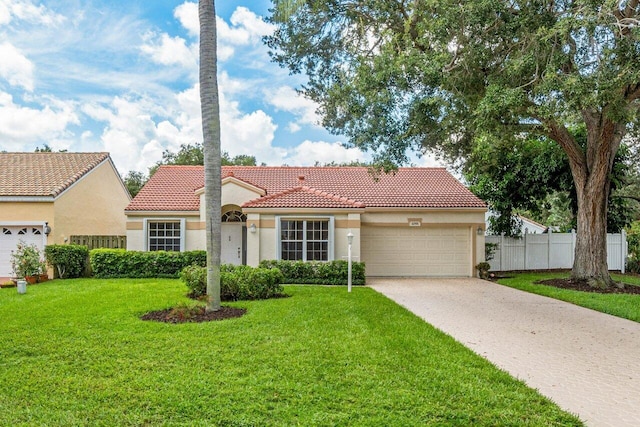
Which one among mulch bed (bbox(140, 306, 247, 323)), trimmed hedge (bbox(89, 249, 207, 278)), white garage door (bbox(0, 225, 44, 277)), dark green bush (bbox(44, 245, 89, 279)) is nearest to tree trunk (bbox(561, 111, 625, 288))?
mulch bed (bbox(140, 306, 247, 323))

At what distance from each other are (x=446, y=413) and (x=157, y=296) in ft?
29.0

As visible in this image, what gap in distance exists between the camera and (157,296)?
11023 millimetres

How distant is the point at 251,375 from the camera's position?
5227 mm

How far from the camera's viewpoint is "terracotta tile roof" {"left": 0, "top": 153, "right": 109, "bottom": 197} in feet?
54.2

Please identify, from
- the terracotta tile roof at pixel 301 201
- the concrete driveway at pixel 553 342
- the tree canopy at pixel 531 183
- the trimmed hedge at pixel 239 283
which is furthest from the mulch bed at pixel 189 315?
the tree canopy at pixel 531 183

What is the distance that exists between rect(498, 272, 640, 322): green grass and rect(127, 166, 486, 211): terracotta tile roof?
3.77 m

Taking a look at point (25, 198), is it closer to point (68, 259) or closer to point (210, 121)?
point (68, 259)

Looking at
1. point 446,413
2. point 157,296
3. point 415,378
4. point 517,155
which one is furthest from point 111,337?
point 517,155

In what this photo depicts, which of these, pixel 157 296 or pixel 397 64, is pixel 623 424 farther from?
pixel 157 296

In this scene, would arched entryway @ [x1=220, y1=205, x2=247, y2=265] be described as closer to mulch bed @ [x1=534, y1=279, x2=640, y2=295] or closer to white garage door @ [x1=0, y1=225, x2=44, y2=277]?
white garage door @ [x1=0, y1=225, x2=44, y2=277]

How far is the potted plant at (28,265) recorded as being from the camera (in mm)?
14516

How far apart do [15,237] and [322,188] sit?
1284 centimetres

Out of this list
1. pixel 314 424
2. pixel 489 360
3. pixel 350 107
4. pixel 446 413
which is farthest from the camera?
pixel 350 107

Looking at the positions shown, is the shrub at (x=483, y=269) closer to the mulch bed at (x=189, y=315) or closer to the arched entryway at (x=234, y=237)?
the arched entryway at (x=234, y=237)
